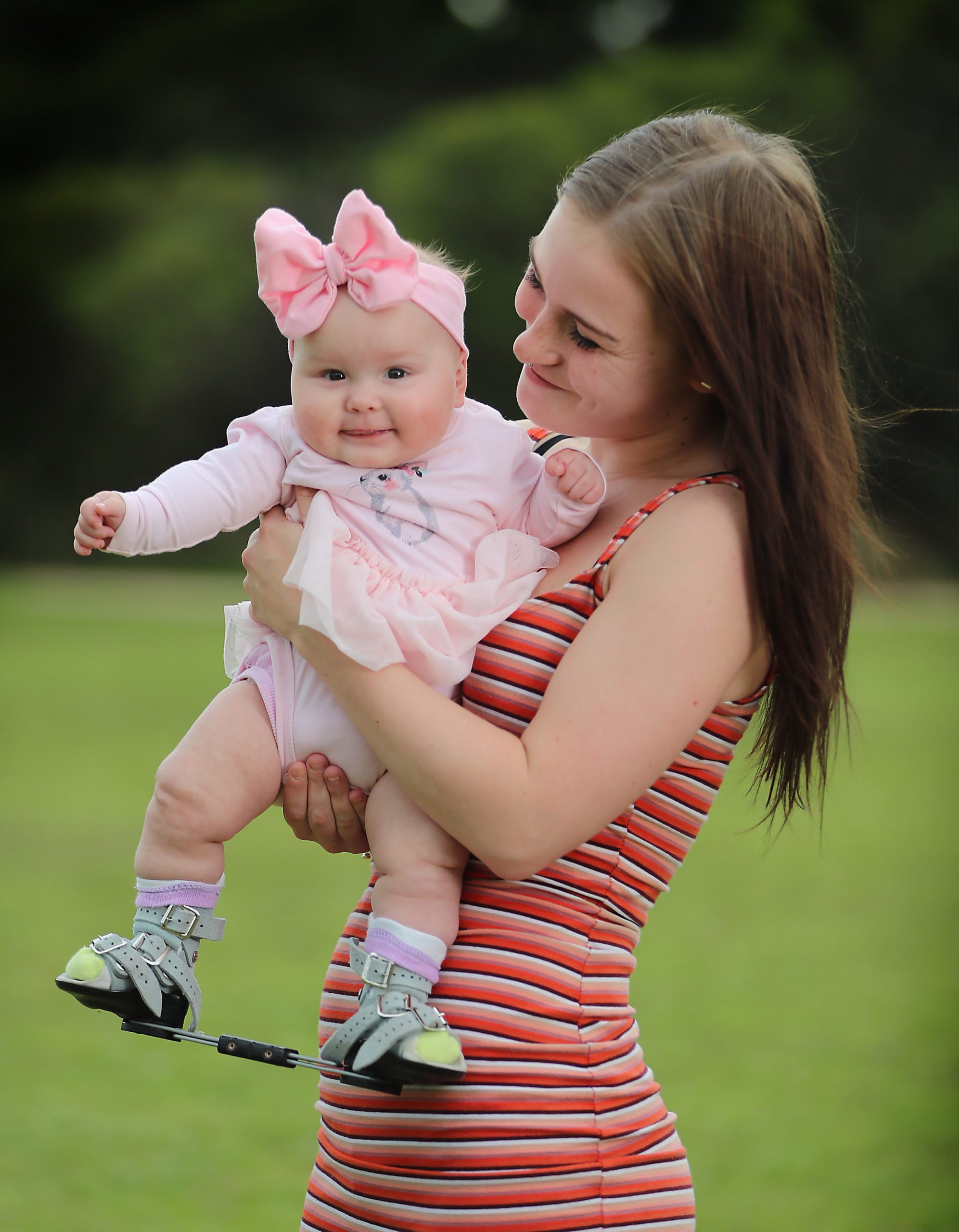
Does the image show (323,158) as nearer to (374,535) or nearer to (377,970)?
(374,535)

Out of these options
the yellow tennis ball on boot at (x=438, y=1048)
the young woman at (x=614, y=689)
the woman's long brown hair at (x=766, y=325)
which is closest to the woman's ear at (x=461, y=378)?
the young woman at (x=614, y=689)

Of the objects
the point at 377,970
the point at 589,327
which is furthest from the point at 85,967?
the point at 589,327

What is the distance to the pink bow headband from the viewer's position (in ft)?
4.94

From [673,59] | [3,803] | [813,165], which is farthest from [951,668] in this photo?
[673,59]

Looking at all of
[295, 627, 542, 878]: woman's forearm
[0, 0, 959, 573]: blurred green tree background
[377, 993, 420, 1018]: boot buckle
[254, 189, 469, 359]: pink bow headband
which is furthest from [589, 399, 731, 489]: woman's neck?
[0, 0, 959, 573]: blurred green tree background

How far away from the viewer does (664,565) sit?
1.36 m

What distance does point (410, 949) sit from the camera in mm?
1377

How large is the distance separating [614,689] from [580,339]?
396 millimetres

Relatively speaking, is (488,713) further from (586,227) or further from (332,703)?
(586,227)

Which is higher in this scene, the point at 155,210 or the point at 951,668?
the point at 155,210

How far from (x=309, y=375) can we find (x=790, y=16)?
28206 millimetres

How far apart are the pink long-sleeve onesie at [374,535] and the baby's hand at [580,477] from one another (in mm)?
13

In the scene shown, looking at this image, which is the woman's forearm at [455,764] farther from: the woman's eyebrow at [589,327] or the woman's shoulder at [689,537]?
the woman's eyebrow at [589,327]

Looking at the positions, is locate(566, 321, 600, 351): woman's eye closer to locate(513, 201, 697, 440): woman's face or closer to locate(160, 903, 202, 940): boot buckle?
locate(513, 201, 697, 440): woman's face
